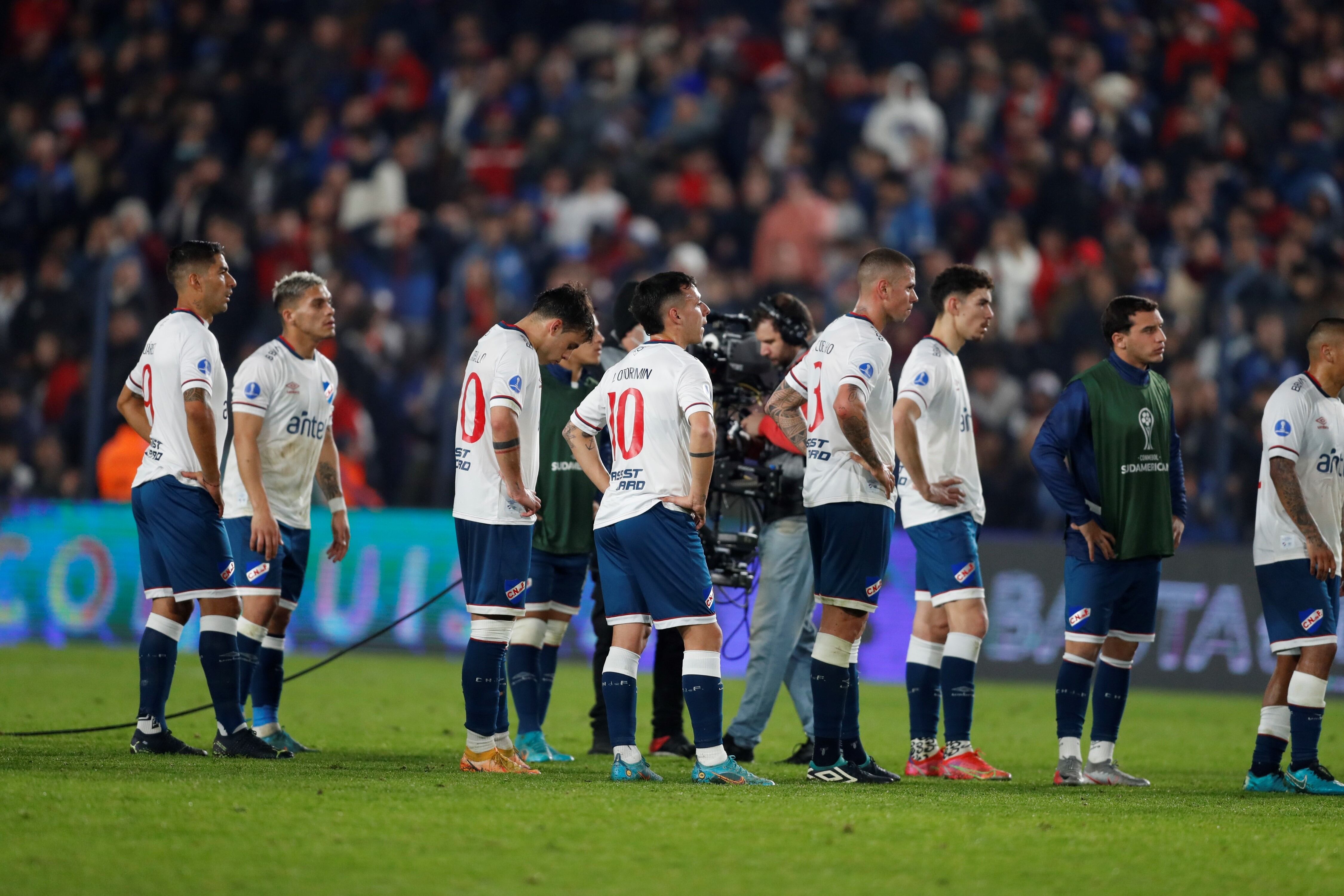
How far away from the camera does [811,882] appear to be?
541cm

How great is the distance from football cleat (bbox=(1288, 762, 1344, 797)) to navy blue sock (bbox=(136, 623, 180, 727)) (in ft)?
20.5

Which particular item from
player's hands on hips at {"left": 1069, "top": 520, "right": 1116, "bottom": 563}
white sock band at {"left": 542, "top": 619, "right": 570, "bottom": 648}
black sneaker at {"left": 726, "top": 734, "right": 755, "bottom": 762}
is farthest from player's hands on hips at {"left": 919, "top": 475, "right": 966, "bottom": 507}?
white sock band at {"left": 542, "top": 619, "right": 570, "bottom": 648}

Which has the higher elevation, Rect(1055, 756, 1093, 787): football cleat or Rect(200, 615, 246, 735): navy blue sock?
Rect(200, 615, 246, 735): navy blue sock

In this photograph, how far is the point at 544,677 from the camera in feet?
32.3

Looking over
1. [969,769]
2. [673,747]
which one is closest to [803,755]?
[673,747]

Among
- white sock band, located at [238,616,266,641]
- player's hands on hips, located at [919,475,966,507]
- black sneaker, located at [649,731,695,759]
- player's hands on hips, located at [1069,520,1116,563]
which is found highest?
player's hands on hips, located at [919,475,966,507]

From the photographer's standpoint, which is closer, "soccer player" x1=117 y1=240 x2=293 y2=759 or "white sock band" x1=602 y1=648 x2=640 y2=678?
"white sock band" x1=602 y1=648 x2=640 y2=678

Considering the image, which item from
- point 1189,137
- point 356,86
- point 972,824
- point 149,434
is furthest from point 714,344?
point 356,86

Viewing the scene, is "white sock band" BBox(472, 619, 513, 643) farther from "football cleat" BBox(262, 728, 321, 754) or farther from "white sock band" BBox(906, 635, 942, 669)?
"white sock band" BBox(906, 635, 942, 669)

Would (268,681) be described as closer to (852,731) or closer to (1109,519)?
(852,731)

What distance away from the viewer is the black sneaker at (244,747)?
28.3 ft

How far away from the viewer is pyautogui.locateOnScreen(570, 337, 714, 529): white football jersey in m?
7.83

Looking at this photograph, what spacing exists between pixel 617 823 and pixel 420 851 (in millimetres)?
985

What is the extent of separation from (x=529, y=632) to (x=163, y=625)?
211cm
